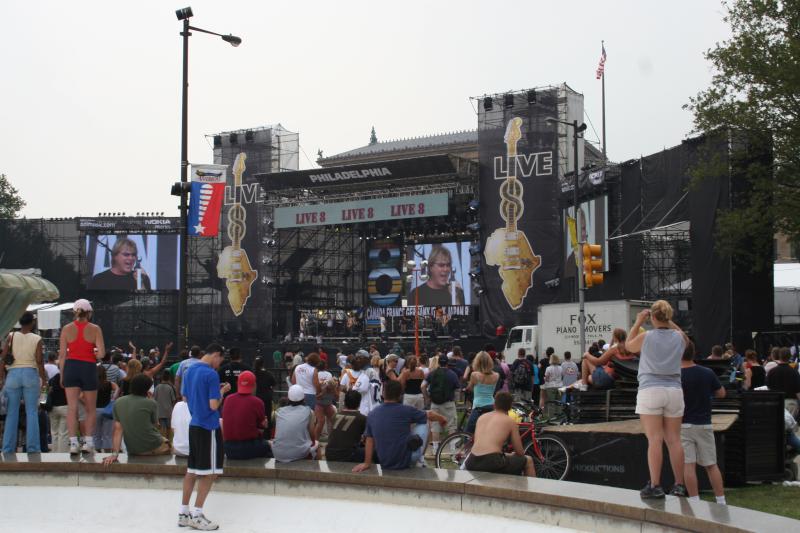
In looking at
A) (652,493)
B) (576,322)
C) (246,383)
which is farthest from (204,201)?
(576,322)

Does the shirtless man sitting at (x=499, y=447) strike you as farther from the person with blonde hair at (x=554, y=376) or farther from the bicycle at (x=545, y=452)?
the person with blonde hair at (x=554, y=376)

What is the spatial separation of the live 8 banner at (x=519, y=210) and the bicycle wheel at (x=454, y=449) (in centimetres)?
2556

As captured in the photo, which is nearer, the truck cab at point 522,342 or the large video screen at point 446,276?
the truck cab at point 522,342

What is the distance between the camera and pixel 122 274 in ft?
165

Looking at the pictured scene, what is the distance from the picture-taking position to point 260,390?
45.1 feet

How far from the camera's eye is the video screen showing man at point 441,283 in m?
41.7

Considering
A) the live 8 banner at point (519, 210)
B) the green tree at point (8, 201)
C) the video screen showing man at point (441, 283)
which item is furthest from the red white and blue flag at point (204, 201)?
the green tree at point (8, 201)

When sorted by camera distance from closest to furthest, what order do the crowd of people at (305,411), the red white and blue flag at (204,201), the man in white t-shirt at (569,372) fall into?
the crowd of people at (305,411)
the red white and blue flag at (204,201)
the man in white t-shirt at (569,372)

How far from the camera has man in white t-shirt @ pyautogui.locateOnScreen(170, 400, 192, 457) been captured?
10109 millimetres

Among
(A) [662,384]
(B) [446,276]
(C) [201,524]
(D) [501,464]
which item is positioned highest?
(B) [446,276]

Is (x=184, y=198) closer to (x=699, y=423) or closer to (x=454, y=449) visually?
(x=454, y=449)

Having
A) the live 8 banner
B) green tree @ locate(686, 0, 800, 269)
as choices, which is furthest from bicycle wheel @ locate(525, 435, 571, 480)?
the live 8 banner

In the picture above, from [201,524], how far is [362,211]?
113 feet

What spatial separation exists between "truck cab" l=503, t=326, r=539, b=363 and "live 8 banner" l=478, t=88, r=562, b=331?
534cm
